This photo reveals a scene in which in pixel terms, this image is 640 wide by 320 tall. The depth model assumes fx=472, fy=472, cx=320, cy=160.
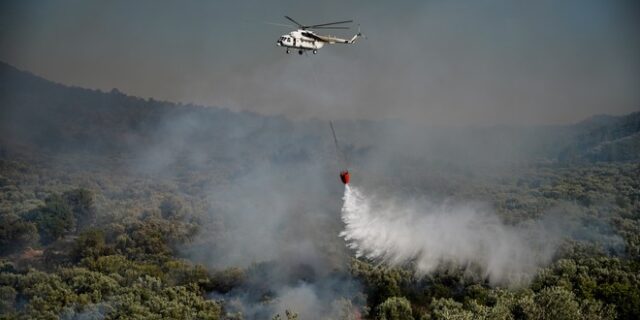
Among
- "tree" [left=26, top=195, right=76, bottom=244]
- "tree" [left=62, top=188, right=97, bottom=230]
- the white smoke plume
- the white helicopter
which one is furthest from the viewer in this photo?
"tree" [left=62, top=188, right=97, bottom=230]

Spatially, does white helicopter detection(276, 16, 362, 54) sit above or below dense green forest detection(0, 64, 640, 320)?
above

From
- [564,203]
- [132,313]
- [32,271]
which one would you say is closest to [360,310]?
[132,313]

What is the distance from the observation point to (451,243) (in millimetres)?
74250

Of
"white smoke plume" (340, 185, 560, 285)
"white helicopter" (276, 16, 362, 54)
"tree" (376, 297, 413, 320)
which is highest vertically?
"white helicopter" (276, 16, 362, 54)

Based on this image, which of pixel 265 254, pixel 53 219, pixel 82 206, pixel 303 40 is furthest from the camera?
pixel 82 206

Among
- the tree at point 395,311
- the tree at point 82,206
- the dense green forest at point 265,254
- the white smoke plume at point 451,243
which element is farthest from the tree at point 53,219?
the tree at point 395,311

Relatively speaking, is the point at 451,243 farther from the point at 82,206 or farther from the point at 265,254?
the point at 82,206

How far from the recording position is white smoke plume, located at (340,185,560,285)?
6162 centimetres

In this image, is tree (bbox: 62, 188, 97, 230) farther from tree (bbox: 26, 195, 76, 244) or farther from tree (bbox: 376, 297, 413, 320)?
tree (bbox: 376, 297, 413, 320)

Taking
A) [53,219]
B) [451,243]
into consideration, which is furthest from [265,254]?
[53,219]

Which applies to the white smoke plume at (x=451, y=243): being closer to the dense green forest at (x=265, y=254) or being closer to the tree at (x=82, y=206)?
the dense green forest at (x=265, y=254)

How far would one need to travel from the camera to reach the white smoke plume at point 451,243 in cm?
6162

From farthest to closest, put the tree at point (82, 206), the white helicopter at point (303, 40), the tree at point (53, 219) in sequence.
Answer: the tree at point (82, 206) → the tree at point (53, 219) → the white helicopter at point (303, 40)

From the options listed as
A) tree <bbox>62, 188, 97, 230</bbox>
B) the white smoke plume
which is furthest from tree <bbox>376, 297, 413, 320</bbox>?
tree <bbox>62, 188, 97, 230</bbox>
